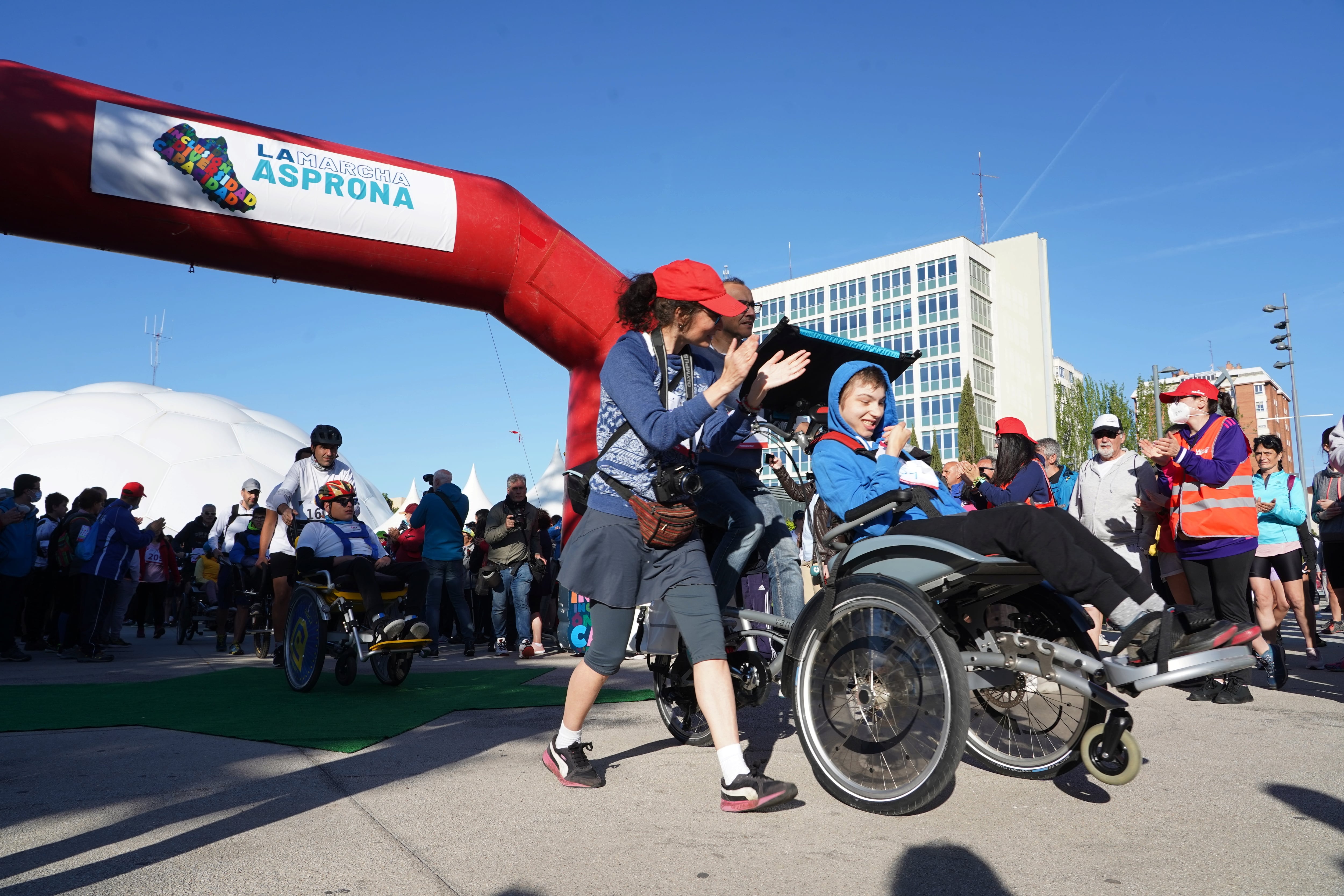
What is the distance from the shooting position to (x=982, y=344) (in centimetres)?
6988

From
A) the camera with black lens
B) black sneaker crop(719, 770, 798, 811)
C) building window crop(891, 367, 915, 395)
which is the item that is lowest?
black sneaker crop(719, 770, 798, 811)

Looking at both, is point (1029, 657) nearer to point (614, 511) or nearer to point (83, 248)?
point (614, 511)

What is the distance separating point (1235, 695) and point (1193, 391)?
1.84 m

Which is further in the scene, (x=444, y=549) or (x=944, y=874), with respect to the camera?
(x=444, y=549)

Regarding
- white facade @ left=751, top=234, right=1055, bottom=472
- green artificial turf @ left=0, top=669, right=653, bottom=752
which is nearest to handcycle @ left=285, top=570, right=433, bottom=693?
green artificial turf @ left=0, top=669, right=653, bottom=752

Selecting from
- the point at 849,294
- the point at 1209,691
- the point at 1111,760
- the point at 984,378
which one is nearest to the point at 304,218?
the point at 1111,760

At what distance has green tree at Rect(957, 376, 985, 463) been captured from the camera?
61562 mm

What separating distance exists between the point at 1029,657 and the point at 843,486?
37.2 inches

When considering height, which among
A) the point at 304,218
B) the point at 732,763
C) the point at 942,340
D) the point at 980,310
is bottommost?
the point at 732,763

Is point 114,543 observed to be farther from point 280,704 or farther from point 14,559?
point 280,704

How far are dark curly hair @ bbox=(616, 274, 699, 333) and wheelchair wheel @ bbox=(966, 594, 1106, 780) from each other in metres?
1.64

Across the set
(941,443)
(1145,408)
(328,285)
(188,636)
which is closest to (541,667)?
(328,285)

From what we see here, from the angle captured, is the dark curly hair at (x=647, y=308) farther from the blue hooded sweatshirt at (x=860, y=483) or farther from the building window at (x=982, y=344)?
the building window at (x=982, y=344)

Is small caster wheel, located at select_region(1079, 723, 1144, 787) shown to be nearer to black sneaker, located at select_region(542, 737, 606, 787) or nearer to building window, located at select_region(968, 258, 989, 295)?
black sneaker, located at select_region(542, 737, 606, 787)
